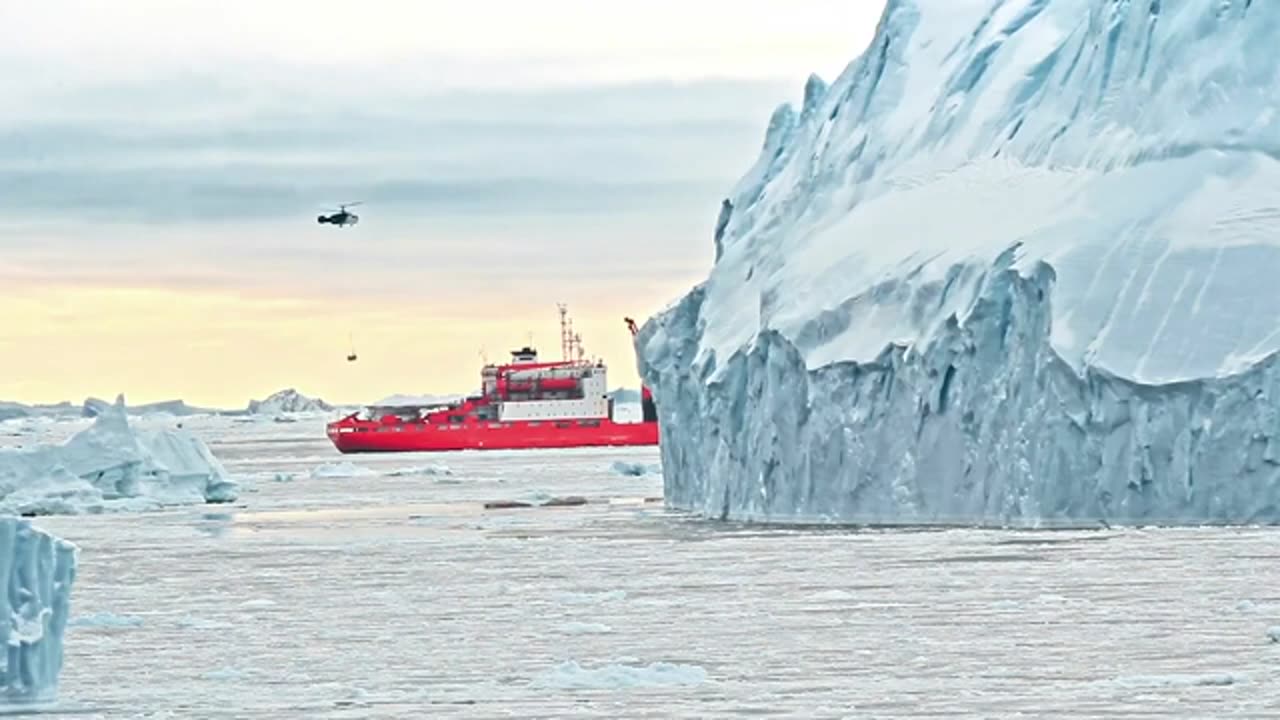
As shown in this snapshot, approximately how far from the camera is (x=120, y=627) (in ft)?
56.3

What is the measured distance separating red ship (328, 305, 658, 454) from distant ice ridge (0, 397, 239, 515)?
34.9 metres

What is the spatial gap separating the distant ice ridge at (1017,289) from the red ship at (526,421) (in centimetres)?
4536

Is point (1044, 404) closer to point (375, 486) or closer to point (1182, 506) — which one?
point (1182, 506)

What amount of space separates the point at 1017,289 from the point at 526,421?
174ft

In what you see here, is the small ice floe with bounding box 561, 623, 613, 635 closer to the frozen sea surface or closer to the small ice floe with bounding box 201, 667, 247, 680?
the frozen sea surface

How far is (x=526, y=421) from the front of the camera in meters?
76.0

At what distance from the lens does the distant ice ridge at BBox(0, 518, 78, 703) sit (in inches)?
496

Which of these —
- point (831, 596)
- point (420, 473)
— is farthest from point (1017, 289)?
point (420, 473)

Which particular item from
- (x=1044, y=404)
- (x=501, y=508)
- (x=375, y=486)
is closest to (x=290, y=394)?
(x=375, y=486)

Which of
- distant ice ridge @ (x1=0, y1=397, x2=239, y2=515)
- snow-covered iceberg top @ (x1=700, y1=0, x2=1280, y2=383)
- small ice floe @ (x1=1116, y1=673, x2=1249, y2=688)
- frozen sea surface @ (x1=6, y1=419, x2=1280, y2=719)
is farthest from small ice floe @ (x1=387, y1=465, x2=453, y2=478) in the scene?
small ice floe @ (x1=1116, y1=673, x2=1249, y2=688)

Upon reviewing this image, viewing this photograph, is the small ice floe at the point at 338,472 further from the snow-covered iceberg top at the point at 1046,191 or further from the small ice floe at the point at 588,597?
the small ice floe at the point at 588,597

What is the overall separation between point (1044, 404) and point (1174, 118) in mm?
3328

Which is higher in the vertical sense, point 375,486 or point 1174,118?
point 1174,118

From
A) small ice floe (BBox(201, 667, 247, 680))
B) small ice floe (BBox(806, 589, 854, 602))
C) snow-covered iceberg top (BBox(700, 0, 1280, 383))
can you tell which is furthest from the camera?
snow-covered iceberg top (BBox(700, 0, 1280, 383))
